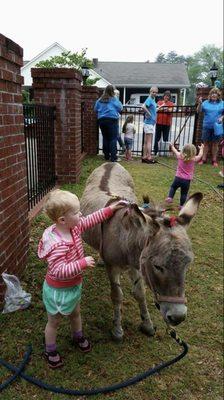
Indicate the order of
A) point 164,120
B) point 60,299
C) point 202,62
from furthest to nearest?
point 202,62
point 164,120
point 60,299

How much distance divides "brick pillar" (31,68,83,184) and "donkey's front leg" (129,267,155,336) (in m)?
4.80

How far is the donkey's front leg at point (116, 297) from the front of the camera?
3399 millimetres

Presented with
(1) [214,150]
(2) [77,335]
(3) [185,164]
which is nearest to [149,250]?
(2) [77,335]

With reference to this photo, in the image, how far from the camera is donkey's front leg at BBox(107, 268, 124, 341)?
340 cm

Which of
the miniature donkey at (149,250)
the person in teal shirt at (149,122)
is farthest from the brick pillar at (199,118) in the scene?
the miniature donkey at (149,250)

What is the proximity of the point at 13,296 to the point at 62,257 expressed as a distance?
1261 millimetres

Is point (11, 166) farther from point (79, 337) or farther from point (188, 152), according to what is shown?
point (188, 152)

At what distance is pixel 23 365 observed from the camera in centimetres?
296

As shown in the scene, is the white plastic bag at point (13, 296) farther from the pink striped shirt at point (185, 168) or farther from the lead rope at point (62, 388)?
the pink striped shirt at point (185, 168)

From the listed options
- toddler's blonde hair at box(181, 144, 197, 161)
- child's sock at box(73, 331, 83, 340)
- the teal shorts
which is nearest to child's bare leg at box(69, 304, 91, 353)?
child's sock at box(73, 331, 83, 340)

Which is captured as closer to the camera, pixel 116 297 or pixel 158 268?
pixel 158 268

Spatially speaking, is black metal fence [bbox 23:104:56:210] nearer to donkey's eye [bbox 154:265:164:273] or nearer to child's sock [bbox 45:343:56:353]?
child's sock [bbox 45:343:56:353]

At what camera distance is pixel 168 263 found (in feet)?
7.80

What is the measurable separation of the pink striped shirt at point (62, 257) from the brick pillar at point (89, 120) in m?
9.52
